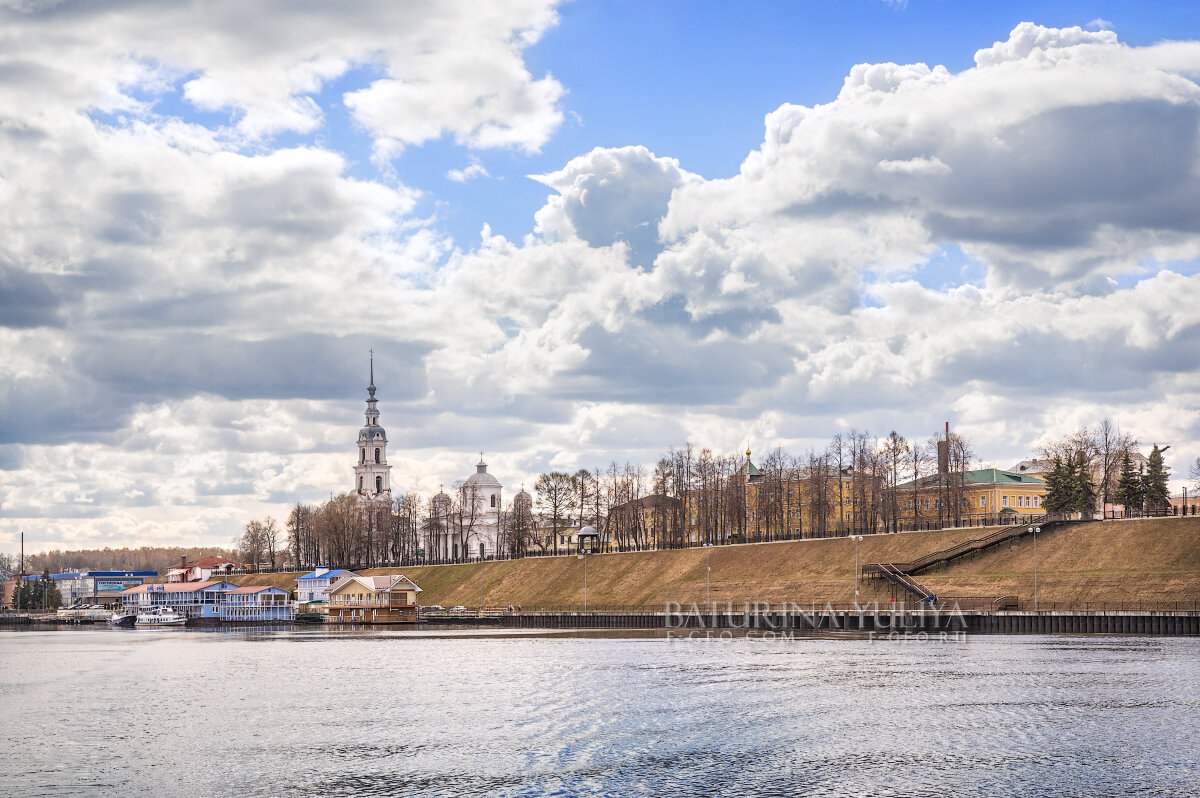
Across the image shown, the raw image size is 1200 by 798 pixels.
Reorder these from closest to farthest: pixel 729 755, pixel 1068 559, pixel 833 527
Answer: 1. pixel 729 755
2. pixel 1068 559
3. pixel 833 527

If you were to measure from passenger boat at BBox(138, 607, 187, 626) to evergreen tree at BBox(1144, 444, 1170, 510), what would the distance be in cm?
13518

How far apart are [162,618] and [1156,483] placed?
140227mm

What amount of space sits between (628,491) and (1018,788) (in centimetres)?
14939

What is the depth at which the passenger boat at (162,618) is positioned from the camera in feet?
609

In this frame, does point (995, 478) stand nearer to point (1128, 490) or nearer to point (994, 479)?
point (994, 479)

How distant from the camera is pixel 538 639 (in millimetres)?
112750

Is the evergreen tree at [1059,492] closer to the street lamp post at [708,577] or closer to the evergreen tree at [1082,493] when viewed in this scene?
the evergreen tree at [1082,493]

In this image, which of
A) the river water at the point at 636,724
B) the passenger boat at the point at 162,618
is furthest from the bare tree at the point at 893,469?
the passenger boat at the point at 162,618

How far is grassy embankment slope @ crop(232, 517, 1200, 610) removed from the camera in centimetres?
10394

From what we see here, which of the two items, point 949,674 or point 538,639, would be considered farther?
point 538,639

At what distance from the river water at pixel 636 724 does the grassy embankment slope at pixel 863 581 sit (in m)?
17.3

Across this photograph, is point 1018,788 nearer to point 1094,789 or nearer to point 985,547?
point 1094,789

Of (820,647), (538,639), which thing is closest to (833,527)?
(538,639)

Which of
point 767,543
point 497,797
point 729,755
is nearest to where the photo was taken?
point 497,797
